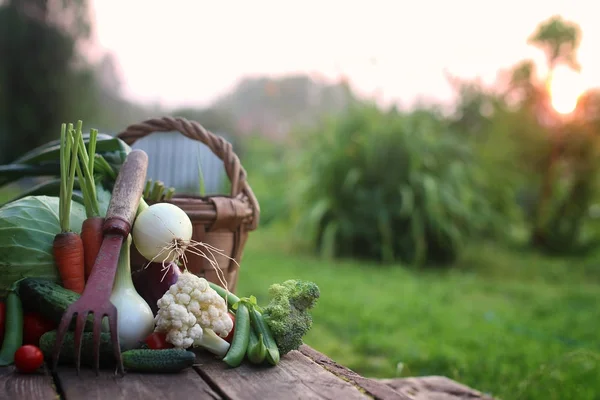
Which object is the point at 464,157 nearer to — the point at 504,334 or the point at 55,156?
the point at 504,334

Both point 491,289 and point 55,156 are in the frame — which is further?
point 491,289

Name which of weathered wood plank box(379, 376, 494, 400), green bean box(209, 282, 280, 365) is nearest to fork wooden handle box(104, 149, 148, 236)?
green bean box(209, 282, 280, 365)

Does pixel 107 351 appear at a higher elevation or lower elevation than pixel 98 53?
lower

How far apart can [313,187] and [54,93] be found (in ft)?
22.6

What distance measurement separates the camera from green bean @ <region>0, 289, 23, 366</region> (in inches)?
50.6

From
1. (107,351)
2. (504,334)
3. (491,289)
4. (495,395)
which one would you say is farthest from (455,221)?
(107,351)

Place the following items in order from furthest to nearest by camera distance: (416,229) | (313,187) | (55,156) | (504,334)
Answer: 1. (313,187)
2. (416,229)
3. (504,334)
4. (55,156)

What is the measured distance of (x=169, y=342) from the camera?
132cm

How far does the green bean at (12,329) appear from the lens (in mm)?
1285

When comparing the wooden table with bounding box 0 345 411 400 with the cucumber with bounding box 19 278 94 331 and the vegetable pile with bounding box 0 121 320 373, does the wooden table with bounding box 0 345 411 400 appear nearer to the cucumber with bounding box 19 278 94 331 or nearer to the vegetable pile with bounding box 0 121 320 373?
the vegetable pile with bounding box 0 121 320 373

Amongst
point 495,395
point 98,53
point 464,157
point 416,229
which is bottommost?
point 495,395

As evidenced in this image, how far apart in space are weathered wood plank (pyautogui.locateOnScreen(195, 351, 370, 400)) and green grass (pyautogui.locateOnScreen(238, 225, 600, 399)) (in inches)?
53.8

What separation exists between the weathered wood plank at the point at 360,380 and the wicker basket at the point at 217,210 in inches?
20.8

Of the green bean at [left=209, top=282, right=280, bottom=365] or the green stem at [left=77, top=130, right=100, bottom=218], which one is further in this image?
the green stem at [left=77, top=130, right=100, bottom=218]
